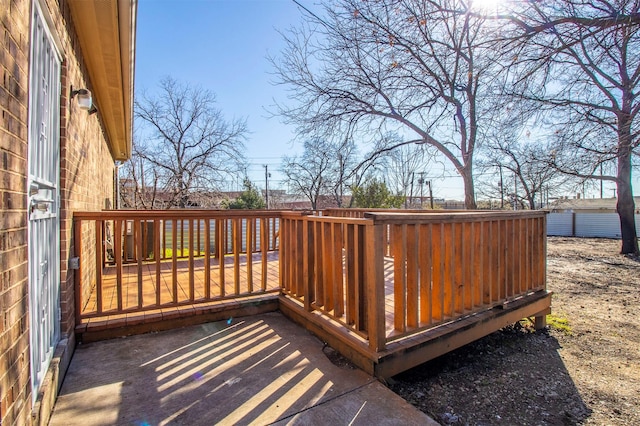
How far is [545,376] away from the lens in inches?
111

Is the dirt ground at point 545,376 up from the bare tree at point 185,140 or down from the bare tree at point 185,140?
down

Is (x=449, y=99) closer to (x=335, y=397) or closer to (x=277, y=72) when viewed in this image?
(x=277, y=72)

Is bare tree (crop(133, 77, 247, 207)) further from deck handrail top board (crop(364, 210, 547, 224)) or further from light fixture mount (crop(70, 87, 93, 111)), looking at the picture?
deck handrail top board (crop(364, 210, 547, 224))

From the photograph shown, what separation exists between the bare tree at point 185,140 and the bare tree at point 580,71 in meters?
13.8

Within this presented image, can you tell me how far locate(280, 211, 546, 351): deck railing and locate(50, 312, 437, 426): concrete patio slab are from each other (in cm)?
37

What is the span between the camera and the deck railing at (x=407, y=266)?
241 centimetres

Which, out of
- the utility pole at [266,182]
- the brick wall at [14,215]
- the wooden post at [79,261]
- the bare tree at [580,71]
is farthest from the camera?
the utility pole at [266,182]

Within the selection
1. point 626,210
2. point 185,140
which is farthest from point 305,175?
point 626,210

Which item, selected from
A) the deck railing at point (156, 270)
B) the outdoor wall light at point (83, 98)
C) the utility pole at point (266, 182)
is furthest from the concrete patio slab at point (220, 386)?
the utility pole at point (266, 182)

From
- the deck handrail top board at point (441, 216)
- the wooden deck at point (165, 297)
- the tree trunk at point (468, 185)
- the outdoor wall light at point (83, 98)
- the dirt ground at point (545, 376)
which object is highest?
the outdoor wall light at point (83, 98)

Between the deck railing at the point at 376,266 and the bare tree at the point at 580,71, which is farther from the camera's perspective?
the bare tree at the point at 580,71

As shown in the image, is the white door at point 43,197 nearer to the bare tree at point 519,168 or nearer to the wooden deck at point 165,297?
the wooden deck at point 165,297

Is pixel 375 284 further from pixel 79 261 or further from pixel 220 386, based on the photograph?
pixel 79 261

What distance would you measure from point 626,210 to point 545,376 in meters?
11.2
